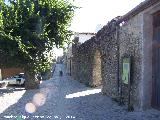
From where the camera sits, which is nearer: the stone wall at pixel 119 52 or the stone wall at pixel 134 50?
the stone wall at pixel 134 50

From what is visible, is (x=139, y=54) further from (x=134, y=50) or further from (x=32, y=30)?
(x=32, y=30)

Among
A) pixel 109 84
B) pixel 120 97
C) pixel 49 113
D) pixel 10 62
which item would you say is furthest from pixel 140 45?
pixel 10 62

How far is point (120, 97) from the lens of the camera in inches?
523

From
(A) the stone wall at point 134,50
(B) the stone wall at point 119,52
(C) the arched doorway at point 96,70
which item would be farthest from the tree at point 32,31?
(A) the stone wall at point 134,50

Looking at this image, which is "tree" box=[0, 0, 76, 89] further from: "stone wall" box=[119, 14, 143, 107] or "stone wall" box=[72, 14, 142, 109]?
"stone wall" box=[119, 14, 143, 107]

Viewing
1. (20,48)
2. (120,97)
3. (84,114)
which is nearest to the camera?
(84,114)

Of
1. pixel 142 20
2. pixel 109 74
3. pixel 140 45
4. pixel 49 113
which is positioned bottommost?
pixel 49 113

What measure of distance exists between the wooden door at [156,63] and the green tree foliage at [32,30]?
34.1 ft

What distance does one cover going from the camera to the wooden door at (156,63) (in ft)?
36.1

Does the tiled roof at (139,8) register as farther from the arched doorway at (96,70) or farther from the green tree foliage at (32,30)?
the arched doorway at (96,70)

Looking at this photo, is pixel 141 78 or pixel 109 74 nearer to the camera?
pixel 141 78

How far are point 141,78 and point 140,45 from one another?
3.74 feet

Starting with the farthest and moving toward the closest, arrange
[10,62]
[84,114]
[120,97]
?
1. [10,62]
2. [120,97]
3. [84,114]

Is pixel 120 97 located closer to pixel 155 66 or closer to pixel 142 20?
pixel 155 66
